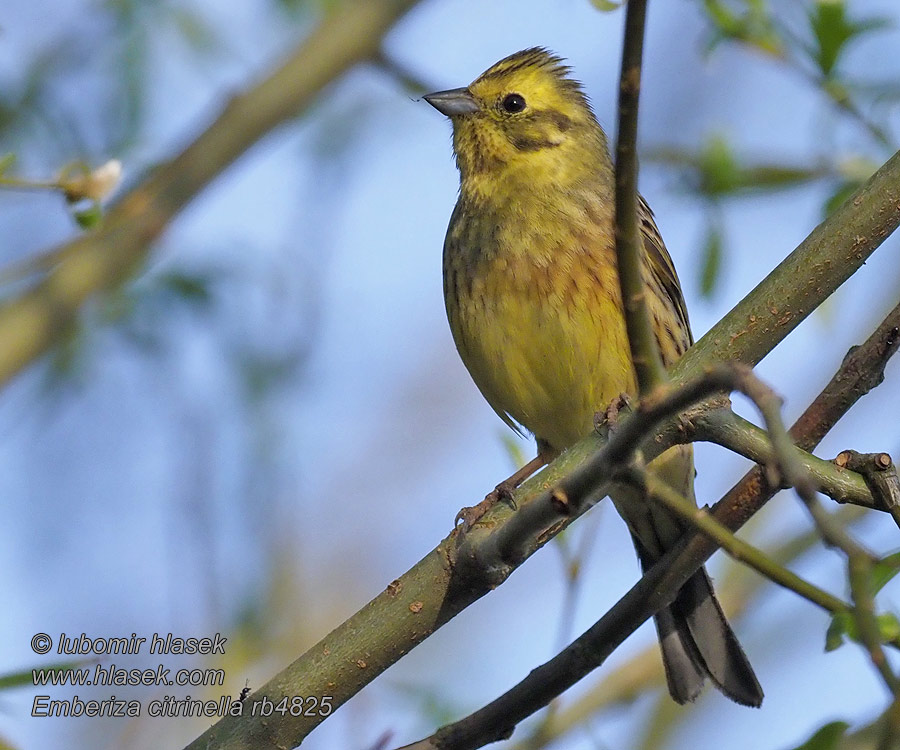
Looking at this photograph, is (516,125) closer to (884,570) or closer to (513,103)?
(513,103)

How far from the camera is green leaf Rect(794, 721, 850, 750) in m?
2.24

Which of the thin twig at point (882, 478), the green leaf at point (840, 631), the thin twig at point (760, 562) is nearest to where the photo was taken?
the thin twig at point (760, 562)

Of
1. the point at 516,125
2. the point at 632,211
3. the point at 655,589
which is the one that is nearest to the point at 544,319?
the point at 516,125

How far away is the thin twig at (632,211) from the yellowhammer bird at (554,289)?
1696mm

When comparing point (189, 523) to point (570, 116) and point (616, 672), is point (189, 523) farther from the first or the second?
point (570, 116)

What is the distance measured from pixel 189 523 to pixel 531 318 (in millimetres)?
1463

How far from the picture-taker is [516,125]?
15.1 feet

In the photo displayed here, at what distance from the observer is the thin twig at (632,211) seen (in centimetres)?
199

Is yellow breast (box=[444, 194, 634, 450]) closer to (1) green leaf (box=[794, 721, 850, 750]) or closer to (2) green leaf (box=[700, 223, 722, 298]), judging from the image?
(2) green leaf (box=[700, 223, 722, 298])

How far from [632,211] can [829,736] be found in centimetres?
101

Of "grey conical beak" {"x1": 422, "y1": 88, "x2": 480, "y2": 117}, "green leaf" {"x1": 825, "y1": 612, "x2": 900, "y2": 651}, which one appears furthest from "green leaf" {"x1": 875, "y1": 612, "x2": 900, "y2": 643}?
"grey conical beak" {"x1": 422, "y1": 88, "x2": 480, "y2": 117}

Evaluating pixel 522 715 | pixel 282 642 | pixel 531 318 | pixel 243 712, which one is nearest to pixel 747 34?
pixel 531 318

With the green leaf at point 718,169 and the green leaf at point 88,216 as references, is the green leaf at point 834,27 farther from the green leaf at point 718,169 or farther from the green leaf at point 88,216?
the green leaf at point 88,216

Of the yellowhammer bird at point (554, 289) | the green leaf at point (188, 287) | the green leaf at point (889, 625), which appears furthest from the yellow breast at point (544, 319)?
the green leaf at point (889, 625)
